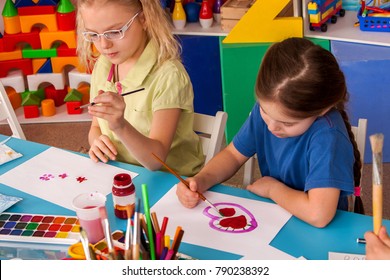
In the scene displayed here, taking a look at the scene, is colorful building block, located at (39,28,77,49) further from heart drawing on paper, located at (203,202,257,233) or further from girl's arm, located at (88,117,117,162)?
heart drawing on paper, located at (203,202,257,233)

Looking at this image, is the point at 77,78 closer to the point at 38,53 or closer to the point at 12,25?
the point at 38,53

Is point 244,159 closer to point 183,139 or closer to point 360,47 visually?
point 183,139

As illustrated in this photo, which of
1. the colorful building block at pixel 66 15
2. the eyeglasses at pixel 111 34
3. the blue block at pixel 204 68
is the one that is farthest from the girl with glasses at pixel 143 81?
the colorful building block at pixel 66 15

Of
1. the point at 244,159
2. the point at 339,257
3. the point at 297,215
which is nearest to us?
the point at 339,257

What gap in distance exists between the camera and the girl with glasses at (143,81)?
5.19 feet

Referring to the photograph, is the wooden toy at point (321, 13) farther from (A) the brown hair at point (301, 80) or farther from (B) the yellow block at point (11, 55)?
(B) the yellow block at point (11, 55)

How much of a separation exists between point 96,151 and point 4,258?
→ 1.39ft

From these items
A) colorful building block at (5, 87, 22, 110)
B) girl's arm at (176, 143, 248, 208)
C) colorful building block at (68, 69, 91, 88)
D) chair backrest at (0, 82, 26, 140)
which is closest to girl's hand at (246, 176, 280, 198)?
girl's arm at (176, 143, 248, 208)

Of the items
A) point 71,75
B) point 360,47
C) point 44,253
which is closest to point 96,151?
point 44,253

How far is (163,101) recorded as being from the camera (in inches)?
64.7

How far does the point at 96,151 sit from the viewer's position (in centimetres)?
157

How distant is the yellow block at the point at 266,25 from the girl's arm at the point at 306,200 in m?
1.24

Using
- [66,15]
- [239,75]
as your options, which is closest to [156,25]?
[239,75]

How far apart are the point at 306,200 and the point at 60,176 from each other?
602 mm
